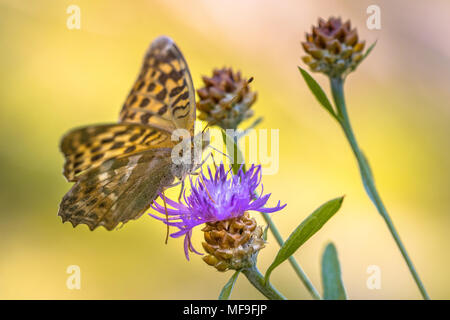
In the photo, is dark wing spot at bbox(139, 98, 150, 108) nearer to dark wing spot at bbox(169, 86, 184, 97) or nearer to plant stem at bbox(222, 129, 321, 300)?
dark wing spot at bbox(169, 86, 184, 97)

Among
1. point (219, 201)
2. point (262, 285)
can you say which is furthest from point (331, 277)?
point (219, 201)

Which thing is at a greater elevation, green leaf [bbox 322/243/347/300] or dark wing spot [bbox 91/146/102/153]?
dark wing spot [bbox 91/146/102/153]

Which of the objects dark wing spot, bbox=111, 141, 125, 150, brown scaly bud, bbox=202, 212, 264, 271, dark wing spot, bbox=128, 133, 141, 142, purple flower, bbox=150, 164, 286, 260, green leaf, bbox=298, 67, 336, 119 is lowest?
brown scaly bud, bbox=202, 212, 264, 271

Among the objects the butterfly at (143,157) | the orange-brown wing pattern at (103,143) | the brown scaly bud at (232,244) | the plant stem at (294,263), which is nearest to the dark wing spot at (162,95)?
the butterfly at (143,157)

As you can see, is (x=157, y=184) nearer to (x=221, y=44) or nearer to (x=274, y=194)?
(x=274, y=194)

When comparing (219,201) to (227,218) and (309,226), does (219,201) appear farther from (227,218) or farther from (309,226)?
(309,226)

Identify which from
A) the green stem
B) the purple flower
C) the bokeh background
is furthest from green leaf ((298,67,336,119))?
the bokeh background

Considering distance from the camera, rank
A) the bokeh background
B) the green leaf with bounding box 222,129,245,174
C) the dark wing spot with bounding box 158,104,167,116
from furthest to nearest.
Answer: the bokeh background, the dark wing spot with bounding box 158,104,167,116, the green leaf with bounding box 222,129,245,174

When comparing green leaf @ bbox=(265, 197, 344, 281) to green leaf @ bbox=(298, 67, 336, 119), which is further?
green leaf @ bbox=(298, 67, 336, 119)
